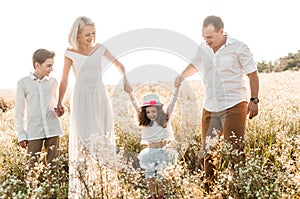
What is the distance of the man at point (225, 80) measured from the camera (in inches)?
191

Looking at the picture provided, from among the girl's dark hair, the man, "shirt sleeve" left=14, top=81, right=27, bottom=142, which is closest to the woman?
the girl's dark hair

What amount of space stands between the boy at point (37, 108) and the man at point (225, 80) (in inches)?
69.7

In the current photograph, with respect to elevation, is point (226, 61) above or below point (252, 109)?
above

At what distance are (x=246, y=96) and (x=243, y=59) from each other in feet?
1.42

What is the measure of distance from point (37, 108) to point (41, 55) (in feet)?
2.07

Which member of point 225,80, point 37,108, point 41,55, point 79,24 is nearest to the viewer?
point 79,24

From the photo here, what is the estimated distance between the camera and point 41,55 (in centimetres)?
532

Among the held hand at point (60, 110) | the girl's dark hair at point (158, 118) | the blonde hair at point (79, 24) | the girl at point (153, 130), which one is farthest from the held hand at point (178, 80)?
the held hand at point (60, 110)

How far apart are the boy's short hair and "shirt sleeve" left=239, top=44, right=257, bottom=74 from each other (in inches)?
84.9

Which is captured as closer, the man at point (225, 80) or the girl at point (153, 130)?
the man at point (225, 80)

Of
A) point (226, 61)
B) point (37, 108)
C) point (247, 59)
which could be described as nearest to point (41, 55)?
point (37, 108)

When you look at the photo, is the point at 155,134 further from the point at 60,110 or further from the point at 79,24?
the point at 79,24

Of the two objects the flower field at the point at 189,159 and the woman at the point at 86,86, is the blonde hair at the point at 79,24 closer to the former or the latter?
the woman at the point at 86,86

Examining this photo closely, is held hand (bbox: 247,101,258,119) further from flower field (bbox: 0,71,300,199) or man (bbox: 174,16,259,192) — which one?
flower field (bbox: 0,71,300,199)
